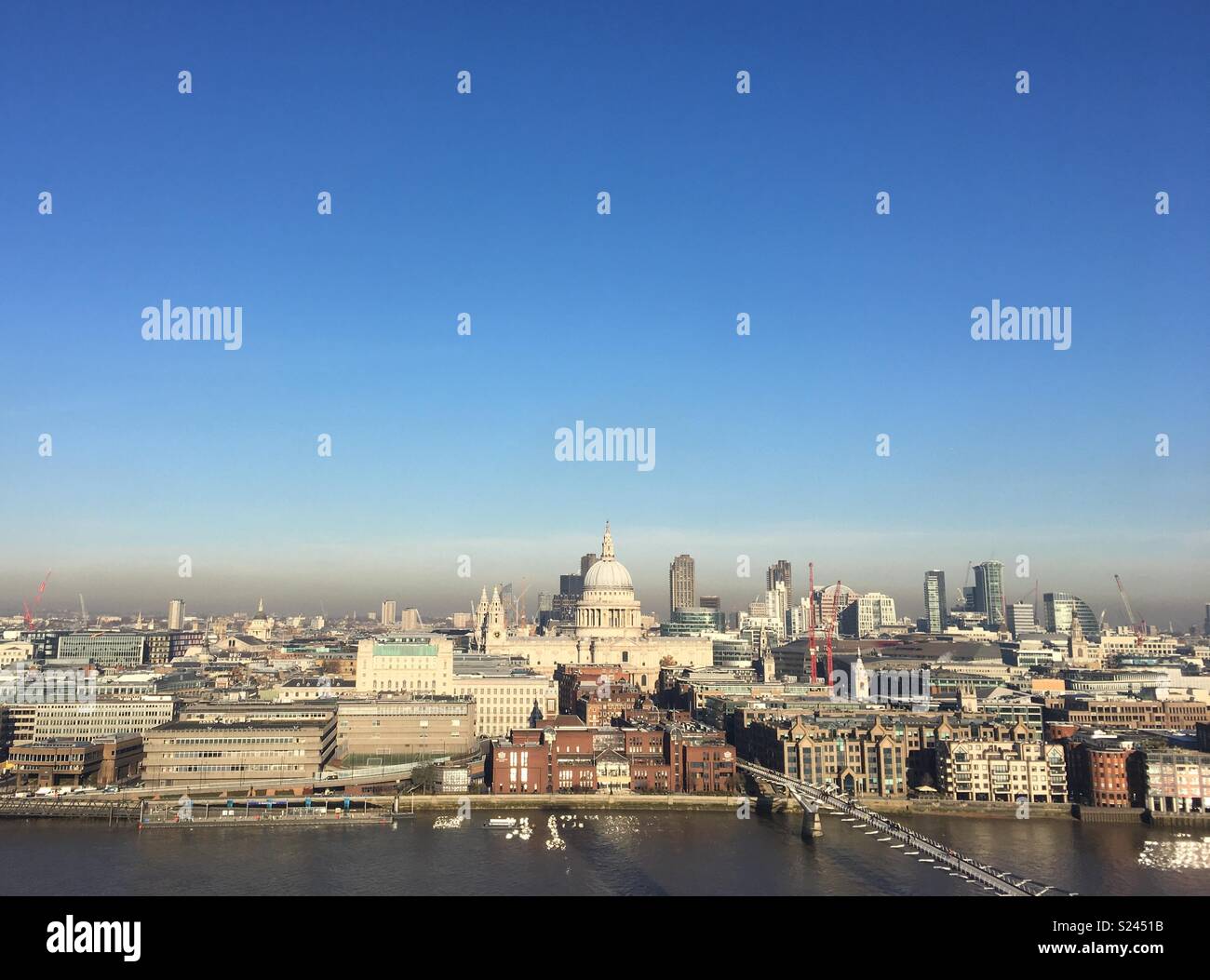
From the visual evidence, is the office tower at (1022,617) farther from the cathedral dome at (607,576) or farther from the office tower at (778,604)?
the cathedral dome at (607,576)

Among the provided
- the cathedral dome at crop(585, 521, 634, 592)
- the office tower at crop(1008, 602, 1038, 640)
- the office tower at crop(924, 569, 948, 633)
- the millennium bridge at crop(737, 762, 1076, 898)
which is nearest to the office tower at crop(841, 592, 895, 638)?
the office tower at crop(924, 569, 948, 633)

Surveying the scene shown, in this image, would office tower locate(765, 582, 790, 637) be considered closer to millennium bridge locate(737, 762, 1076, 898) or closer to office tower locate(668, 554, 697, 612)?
office tower locate(668, 554, 697, 612)

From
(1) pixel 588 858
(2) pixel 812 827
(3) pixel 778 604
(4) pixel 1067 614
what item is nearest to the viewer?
(1) pixel 588 858

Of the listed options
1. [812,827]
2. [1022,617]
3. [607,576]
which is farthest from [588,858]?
[1022,617]

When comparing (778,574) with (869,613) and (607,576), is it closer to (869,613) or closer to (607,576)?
(869,613)
